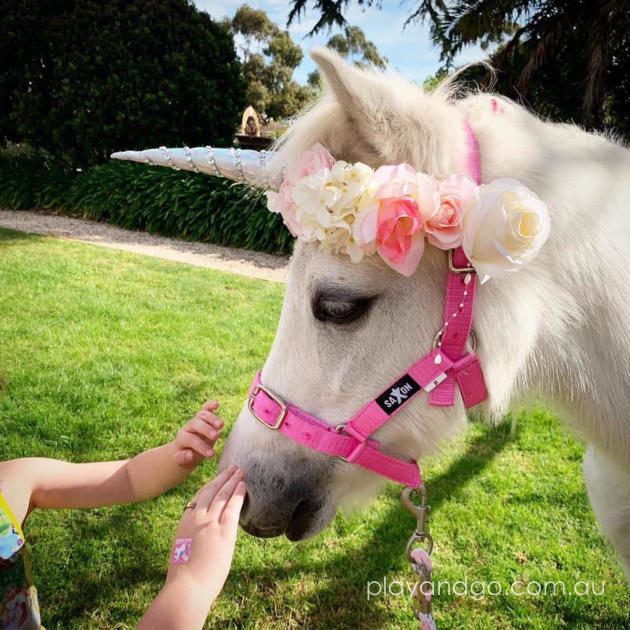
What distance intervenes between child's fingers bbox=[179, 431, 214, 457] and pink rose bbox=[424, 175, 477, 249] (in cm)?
113

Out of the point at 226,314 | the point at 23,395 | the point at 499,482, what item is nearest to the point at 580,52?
the point at 226,314

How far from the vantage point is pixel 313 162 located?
134 centimetres

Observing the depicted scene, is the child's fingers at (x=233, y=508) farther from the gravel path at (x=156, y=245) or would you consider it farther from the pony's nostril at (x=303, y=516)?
the gravel path at (x=156, y=245)

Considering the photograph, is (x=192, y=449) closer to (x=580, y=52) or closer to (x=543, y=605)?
(x=543, y=605)

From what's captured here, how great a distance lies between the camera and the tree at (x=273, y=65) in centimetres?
4250

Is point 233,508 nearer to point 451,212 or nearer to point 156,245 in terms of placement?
point 451,212

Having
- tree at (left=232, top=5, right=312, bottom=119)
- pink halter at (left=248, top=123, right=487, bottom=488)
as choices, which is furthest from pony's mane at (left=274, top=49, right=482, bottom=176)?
tree at (left=232, top=5, right=312, bottom=119)

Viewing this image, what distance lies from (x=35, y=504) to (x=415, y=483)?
148 cm

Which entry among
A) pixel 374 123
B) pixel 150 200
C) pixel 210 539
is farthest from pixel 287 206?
pixel 150 200

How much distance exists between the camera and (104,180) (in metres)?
11.6

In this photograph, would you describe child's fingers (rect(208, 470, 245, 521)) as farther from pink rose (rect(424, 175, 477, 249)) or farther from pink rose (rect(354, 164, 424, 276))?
pink rose (rect(424, 175, 477, 249))

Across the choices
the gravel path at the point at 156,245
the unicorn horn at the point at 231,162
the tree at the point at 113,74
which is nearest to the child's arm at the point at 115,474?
the unicorn horn at the point at 231,162

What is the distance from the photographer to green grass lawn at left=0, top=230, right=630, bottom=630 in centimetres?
243

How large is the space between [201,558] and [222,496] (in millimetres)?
177
